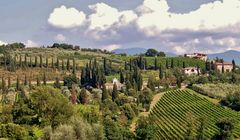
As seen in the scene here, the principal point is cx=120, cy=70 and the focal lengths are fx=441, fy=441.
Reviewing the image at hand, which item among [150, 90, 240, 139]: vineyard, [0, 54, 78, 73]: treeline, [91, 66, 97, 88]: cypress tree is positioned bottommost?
[150, 90, 240, 139]: vineyard

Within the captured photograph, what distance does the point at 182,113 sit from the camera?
3920 inches

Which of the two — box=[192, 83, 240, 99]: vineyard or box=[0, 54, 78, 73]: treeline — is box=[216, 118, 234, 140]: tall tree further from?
box=[0, 54, 78, 73]: treeline

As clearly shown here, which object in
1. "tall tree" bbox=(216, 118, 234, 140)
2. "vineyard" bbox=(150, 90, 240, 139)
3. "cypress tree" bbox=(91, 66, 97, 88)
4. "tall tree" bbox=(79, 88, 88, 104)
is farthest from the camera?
"cypress tree" bbox=(91, 66, 97, 88)

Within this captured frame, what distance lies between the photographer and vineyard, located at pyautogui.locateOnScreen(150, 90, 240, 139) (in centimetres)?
8531

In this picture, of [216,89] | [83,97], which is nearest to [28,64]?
[83,97]

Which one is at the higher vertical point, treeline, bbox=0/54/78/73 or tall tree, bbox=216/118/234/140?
treeline, bbox=0/54/78/73

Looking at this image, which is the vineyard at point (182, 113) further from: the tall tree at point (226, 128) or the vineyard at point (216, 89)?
the vineyard at point (216, 89)

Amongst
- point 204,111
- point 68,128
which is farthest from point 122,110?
point 68,128

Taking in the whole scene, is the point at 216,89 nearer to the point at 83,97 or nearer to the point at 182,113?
the point at 182,113

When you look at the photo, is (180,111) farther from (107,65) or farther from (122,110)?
(107,65)

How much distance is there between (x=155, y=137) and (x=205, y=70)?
96617 millimetres

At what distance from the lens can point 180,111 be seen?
101500 millimetres

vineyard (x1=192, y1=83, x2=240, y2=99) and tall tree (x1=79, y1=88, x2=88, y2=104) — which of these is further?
tall tree (x1=79, y1=88, x2=88, y2=104)

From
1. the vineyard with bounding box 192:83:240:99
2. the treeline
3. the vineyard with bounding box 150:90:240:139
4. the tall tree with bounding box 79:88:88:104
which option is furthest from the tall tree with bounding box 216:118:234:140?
the treeline
